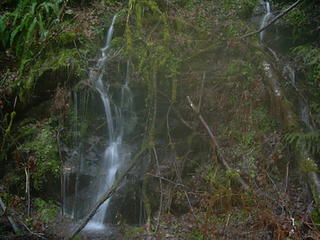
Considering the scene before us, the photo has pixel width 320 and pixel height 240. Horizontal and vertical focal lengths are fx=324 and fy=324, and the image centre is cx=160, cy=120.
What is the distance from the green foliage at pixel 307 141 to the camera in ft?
17.5

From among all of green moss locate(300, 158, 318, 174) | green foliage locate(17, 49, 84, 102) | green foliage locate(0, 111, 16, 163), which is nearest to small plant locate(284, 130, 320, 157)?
green moss locate(300, 158, 318, 174)

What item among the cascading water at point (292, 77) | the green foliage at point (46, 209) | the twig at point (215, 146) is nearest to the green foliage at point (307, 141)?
the cascading water at point (292, 77)

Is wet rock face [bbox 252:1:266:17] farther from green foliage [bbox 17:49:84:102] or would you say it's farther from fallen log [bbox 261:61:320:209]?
green foliage [bbox 17:49:84:102]

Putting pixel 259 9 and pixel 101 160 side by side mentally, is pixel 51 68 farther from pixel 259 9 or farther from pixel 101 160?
pixel 259 9

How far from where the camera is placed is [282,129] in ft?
20.6

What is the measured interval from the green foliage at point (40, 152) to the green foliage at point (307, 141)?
15.4 ft

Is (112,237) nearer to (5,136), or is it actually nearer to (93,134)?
(93,134)

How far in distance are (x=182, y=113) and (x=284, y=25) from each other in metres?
3.70

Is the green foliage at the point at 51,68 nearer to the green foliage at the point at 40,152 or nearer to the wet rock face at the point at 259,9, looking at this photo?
the green foliage at the point at 40,152

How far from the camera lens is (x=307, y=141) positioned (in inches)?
215

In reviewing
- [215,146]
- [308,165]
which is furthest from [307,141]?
[215,146]

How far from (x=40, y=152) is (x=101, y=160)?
4.23 feet

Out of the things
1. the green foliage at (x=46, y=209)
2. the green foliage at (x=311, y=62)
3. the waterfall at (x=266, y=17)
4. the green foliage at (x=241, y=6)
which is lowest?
the green foliage at (x=46, y=209)

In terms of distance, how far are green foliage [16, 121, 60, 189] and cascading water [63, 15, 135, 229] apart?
364 millimetres
